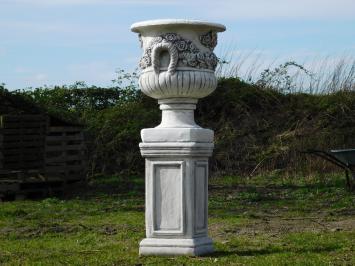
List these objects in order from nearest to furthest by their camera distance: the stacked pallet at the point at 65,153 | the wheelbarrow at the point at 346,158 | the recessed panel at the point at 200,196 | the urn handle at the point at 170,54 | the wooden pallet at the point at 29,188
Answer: the urn handle at the point at 170,54 < the recessed panel at the point at 200,196 < the wheelbarrow at the point at 346,158 < the wooden pallet at the point at 29,188 < the stacked pallet at the point at 65,153

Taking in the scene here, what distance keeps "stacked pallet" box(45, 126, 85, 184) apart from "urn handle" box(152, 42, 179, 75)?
944 cm

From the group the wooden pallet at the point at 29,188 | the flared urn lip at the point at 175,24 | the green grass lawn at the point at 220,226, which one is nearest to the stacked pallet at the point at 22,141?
the wooden pallet at the point at 29,188

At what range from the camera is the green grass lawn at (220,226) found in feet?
27.4

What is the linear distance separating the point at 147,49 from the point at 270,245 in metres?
2.52

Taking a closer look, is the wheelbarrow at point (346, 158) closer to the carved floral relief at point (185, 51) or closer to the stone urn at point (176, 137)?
the stone urn at point (176, 137)

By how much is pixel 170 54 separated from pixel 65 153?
10199mm

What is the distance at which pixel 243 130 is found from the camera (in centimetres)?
2203

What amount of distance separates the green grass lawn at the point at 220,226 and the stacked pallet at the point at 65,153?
417 millimetres

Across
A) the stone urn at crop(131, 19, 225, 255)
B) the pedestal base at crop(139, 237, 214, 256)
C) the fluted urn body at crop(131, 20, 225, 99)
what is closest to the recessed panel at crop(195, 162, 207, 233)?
the stone urn at crop(131, 19, 225, 255)

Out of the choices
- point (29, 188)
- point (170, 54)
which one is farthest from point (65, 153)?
point (170, 54)

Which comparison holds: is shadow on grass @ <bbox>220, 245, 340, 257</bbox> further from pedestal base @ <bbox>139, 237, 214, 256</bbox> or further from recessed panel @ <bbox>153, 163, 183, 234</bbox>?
recessed panel @ <bbox>153, 163, 183, 234</bbox>

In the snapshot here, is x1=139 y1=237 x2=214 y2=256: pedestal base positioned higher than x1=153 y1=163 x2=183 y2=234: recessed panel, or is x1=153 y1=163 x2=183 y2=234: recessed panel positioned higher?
x1=153 y1=163 x2=183 y2=234: recessed panel

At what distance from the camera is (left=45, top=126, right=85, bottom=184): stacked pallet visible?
17859mm

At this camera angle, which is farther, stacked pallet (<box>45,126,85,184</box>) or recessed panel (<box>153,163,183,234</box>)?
stacked pallet (<box>45,126,85,184</box>)
